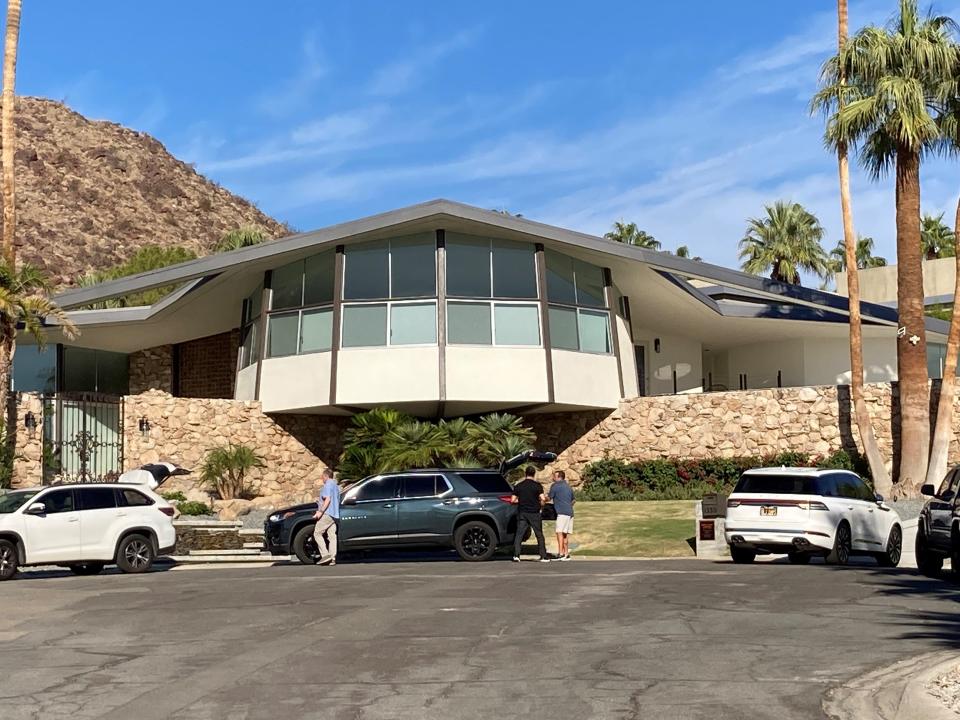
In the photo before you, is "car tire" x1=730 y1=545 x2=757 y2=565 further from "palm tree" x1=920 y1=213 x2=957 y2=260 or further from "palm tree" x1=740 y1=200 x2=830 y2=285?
"palm tree" x1=920 y1=213 x2=957 y2=260

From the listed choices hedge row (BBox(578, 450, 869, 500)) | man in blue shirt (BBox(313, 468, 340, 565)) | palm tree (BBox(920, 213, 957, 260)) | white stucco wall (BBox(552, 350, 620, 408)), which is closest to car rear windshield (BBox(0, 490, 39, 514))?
man in blue shirt (BBox(313, 468, 340, 565))

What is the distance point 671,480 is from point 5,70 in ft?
72.7

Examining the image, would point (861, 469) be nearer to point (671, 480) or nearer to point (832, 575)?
point (671, 480)

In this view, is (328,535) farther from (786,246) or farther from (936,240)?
(936,240)

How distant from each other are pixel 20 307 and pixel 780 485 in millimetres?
20227

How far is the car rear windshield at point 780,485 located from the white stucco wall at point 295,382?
15.8 m

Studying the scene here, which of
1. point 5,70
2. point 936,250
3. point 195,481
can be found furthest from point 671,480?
point 936,250

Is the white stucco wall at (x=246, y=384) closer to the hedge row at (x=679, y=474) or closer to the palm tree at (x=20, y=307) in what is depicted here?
the palm tree at (x=20, y=307)

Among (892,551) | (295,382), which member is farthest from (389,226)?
(892,551)

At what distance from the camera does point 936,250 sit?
218 feet

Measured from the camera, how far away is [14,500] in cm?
2134

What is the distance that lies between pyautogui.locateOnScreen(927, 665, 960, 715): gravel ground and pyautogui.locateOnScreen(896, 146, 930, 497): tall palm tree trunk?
23945mm

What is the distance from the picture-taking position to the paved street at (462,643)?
8977mm

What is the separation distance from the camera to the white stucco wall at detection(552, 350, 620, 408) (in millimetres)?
35562
